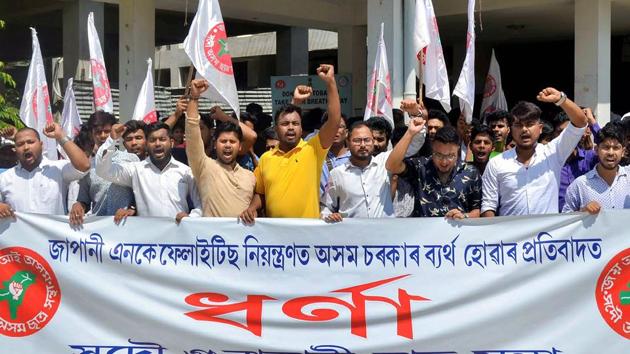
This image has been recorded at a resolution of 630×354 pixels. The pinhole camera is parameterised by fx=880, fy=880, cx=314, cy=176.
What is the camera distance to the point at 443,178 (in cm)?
502

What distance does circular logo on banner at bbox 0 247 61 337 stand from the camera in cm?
507

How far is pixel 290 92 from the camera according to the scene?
509 inches

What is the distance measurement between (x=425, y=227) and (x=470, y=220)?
0.25m

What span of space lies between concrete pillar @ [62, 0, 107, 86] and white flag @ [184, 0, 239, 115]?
27.2 feet

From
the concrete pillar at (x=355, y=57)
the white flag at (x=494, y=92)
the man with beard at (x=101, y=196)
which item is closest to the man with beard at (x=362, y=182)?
the man with beard at (x=101, y=196)

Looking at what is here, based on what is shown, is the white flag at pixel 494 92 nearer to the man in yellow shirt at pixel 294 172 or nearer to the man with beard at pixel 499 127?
the man with beard at pixel 499 127

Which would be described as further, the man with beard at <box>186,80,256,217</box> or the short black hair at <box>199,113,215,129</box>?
the short black hair at <box>199,113,215,129</box>

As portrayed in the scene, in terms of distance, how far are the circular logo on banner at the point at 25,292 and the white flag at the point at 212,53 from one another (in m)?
1.52

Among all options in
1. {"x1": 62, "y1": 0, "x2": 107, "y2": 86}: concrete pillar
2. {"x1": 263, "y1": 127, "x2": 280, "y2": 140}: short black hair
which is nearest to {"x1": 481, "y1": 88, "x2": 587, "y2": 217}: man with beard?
{"x1": 263, "y1": 127, "x2": 280, "y2": 140}: short black hair

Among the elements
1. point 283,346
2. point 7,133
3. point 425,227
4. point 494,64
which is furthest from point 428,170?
point 494,64

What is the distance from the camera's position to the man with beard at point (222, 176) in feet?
16.6

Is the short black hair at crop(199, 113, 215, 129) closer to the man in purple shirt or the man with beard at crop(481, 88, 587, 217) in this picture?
the man with beard at crop(481, 88, 587, 217)

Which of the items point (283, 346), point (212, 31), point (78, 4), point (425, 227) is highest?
point (78, 4)

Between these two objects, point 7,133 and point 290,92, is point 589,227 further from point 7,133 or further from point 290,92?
point 290,92
